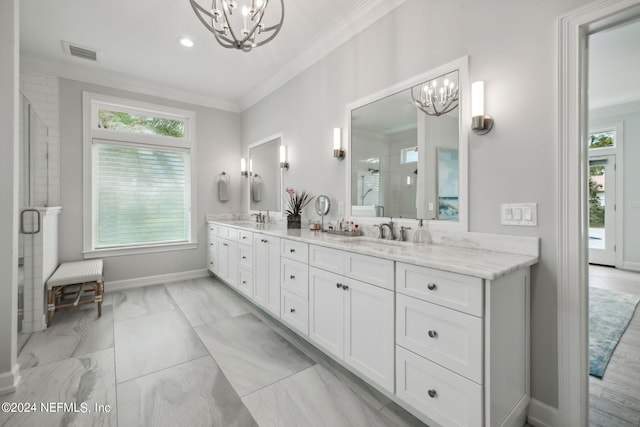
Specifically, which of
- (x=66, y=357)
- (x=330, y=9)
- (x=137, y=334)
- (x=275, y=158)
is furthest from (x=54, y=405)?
(x=330, y=9)

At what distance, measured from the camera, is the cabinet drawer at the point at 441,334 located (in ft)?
4.01

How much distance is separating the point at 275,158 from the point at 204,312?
2.05 meters

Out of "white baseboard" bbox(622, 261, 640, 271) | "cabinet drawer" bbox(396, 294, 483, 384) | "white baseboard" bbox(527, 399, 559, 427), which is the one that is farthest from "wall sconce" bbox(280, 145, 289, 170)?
"white baseboard" bbox(622, 261, 640, 271)

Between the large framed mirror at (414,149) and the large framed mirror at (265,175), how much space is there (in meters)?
1.41

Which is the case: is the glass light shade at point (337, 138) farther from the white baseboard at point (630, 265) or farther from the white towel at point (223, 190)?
the white baseboard at point (630, 265)

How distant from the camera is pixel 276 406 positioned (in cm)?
166

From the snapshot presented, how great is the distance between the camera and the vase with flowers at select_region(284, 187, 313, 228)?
319 cm

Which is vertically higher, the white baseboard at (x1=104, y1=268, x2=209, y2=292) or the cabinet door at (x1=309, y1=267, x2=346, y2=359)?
the cabinet door at (x1=309, y1=267, x2=346, y2=359)

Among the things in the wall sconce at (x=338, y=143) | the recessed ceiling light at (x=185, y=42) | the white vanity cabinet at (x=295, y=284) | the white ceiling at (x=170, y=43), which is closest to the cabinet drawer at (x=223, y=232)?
the white vanity cabinet at (x=295, y=284)

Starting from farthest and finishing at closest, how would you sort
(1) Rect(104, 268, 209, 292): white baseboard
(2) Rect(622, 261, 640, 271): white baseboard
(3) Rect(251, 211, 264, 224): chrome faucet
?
(2) Rect(622, 261, 640, 271): white baseboard < (3) Rect(251, 211, 264, 224): chrome faucet < (1) Rect(104, 268, 209, 292): white baseboard

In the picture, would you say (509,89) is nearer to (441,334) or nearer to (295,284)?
(441,334)

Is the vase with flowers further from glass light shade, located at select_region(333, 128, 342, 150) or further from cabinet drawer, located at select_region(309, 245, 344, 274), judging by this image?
cabinet drawer, located at select_region(309, 245, 344, 274)

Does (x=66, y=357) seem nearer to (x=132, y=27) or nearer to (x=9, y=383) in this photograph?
(x=9, y=383)

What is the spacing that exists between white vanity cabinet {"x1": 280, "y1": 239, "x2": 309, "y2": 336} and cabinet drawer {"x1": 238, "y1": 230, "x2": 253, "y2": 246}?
68cm
